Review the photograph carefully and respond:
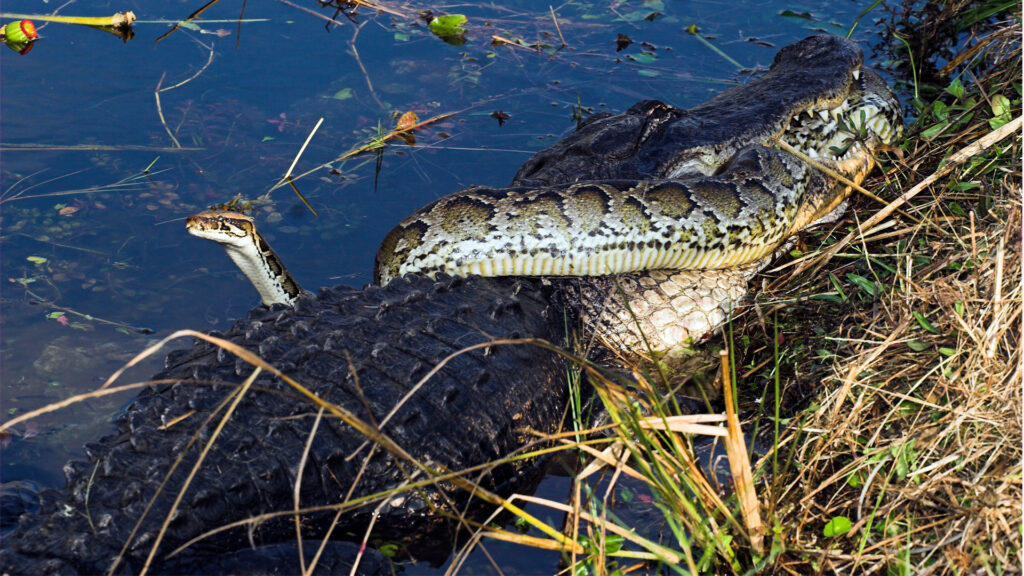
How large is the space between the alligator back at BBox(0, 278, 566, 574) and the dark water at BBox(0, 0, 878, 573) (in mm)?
424

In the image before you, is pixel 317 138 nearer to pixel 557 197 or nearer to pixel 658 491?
pixel 557 197

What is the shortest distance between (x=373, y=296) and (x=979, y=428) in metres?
2.07

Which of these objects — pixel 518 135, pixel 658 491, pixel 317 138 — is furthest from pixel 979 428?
pixel 317 138

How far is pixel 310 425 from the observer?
2816mm

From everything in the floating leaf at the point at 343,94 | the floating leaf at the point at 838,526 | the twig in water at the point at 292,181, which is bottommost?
the floating leaf at the point at 838,526

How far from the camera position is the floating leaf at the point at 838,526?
2.60 metres

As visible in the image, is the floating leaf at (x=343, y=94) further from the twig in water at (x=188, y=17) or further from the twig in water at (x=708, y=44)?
the twig in water at (x=708, y=44)

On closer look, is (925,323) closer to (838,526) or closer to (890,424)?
(890,424)

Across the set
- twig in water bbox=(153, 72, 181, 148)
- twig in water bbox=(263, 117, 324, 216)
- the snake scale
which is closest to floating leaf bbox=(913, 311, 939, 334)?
the snake scale

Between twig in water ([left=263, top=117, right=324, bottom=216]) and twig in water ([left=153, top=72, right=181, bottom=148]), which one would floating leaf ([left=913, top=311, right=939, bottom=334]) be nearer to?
twig in water ([left=263, top=117, right=324, bottom=216])

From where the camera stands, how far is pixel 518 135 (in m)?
5.52

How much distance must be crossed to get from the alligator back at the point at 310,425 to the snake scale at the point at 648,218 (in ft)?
1.05

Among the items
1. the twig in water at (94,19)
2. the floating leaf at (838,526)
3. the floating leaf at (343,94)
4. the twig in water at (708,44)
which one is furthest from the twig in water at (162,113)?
the floating leaf at (838,526)

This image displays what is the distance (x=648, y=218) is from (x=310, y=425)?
174 cm
